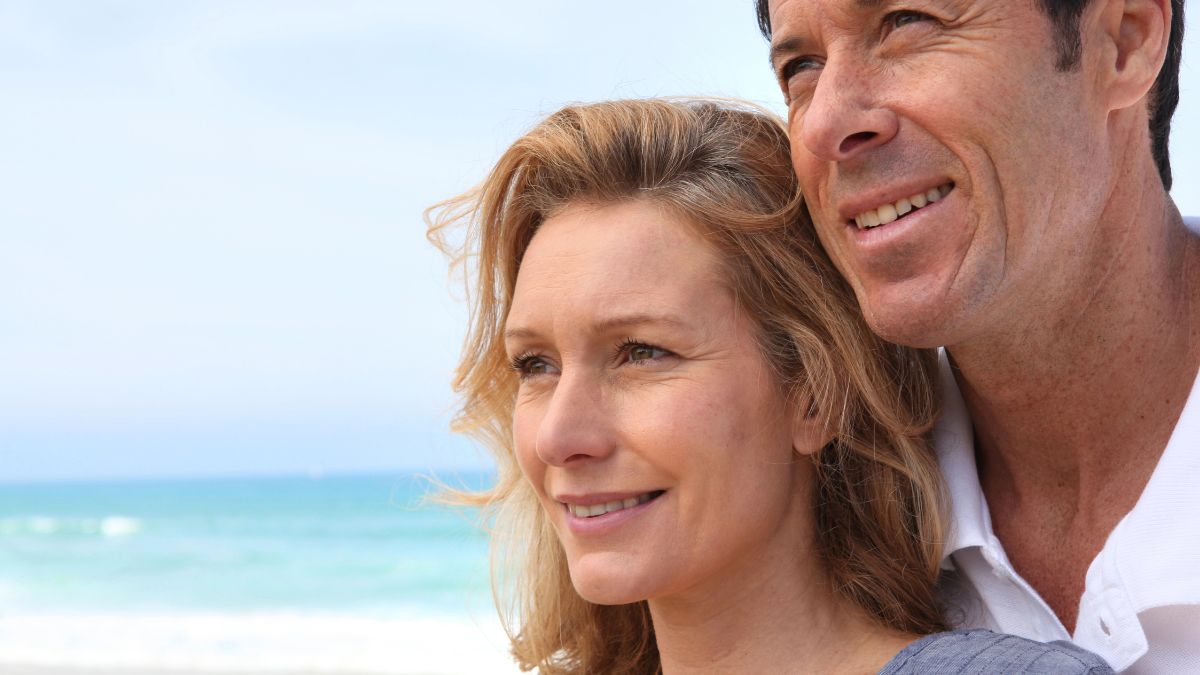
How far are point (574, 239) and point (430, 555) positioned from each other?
61.0 ft

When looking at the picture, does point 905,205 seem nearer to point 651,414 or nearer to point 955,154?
point 955,154

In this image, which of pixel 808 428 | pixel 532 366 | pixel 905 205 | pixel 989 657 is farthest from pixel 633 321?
pixel 989 657

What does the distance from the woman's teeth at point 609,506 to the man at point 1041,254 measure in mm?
597

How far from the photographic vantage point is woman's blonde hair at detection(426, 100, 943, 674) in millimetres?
2879

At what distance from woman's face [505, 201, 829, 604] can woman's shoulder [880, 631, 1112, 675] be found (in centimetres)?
44

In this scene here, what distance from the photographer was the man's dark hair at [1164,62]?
251 cm

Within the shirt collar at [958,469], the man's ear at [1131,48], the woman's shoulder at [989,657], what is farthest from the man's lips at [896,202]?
the woman's shoulder at [989,657]

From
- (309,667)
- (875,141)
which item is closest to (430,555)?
(309,667)

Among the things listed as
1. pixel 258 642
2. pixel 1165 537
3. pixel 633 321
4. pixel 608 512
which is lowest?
pixel 1165 537

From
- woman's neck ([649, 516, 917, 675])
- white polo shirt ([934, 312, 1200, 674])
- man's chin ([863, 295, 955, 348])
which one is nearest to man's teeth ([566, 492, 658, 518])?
woman's neck ([649, 516, 917, 675])

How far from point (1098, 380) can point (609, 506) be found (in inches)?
41.7

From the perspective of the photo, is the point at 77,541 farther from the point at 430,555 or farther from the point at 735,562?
the point at 735,562

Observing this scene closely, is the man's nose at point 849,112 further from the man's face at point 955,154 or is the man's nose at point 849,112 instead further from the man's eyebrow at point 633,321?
the man's eyebrow at point 633,321

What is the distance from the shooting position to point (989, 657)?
2441mm
